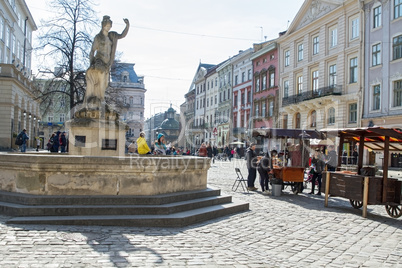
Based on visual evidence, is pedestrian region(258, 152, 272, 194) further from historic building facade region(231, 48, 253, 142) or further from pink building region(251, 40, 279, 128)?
historic building facade region(231, 48, 253, 142)

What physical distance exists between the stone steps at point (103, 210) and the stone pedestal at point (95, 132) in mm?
3260

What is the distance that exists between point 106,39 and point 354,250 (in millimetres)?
8585

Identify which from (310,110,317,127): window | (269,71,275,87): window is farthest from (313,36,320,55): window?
(269,71,275,87): window

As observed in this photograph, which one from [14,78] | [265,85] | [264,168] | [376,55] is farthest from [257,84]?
[264,168]

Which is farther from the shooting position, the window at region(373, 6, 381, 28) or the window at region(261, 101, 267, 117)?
A: the window at region(261, 101, 267, 117)

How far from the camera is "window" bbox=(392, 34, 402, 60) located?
2712 centimetres

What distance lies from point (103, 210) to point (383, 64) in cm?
2679

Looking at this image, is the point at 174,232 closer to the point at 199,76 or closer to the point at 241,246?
the point at 241,246

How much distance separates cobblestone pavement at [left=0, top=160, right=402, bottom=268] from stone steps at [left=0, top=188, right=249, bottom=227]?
0.68 ft

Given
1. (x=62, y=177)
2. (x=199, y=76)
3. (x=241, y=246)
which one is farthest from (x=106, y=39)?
(x=199, y=76)

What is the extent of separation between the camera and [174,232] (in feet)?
22.2

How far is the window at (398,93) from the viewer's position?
89.5 feet

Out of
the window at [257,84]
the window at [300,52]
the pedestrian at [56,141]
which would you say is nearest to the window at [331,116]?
the window at [300,52]

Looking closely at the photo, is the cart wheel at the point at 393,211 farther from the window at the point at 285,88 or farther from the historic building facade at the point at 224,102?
the historic building facade at the point at 224,102
